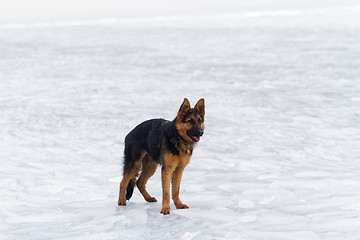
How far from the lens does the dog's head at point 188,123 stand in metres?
4.61

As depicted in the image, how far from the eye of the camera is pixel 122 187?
5.32 m

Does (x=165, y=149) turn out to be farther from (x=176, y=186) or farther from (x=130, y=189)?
(x=130, y=189)

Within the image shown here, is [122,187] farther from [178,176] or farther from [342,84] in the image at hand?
[342,84]

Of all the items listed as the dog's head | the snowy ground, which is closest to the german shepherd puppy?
the dog's head

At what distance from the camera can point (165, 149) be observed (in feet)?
15.5

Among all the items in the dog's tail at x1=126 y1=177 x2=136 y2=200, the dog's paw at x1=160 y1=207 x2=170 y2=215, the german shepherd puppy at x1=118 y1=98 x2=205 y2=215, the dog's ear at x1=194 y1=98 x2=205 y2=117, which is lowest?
the dog's paw at x1=160 y1=207 x2=170 y2=215

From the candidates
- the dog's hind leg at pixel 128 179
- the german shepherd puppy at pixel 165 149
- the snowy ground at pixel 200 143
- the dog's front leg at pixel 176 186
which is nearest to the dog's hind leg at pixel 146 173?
the german shepherd puppy at pixel 165 149

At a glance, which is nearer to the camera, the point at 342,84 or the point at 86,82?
the point at 342,84

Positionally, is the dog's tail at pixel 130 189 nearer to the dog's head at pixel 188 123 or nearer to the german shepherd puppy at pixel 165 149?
the german shepherd puppy at pixel 165 149

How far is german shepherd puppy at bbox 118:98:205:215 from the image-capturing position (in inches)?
184

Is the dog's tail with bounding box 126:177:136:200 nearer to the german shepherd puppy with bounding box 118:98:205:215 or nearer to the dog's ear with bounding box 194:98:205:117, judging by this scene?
the german shepherd puppy with bounding box 118:98:205:215

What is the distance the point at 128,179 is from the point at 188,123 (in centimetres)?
116

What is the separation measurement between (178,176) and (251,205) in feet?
3.03

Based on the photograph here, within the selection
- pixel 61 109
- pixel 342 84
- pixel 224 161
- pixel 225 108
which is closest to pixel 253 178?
pixel 224 161
